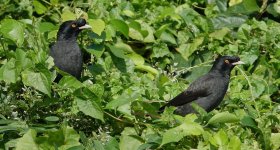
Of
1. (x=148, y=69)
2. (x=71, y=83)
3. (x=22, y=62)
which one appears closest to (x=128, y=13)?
(x=148, y=69)

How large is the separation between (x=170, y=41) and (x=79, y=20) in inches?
75.1

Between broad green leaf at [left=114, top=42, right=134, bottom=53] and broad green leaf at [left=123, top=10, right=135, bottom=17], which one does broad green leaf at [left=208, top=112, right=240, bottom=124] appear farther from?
broad green leaf at [left=123, top=10, right=135, bottom=17]

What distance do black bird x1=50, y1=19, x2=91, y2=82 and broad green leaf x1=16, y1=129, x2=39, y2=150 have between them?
1.95m

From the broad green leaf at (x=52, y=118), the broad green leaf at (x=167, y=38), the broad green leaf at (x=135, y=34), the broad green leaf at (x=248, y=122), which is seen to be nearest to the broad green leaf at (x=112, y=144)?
the broad green leaf at (x=52, y=118)

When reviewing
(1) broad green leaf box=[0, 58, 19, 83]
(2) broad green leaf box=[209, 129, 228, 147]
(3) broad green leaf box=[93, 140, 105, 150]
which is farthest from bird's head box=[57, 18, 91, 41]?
(2) broad green leaf box=[209, 129, 228, 147]

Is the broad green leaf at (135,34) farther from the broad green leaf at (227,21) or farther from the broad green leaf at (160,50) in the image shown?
the broad green leaf at (227,21)

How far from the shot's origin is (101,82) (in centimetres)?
854

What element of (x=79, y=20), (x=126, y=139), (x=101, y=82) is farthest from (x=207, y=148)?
(x=79, y=20)

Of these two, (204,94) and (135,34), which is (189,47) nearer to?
(135,34)

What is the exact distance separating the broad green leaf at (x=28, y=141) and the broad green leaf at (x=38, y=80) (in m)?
0.50

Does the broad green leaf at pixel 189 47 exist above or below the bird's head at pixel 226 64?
below

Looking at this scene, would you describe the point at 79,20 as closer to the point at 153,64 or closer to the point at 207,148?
the point at 153,64

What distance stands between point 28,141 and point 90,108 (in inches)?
30.1

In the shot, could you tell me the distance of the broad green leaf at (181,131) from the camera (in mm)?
6902
